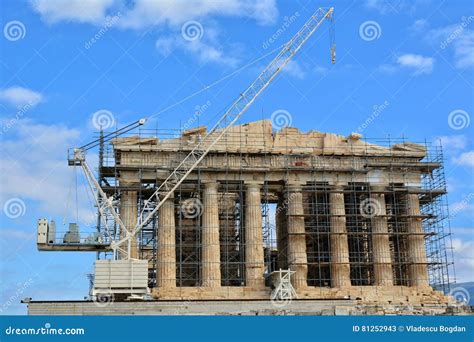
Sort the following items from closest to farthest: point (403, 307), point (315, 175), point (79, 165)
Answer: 1. point (403, 307)
2. point (79, 165)
3. point (315, 175)

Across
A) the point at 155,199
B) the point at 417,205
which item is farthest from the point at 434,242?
the point at 155,199

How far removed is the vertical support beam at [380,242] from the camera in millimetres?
78875

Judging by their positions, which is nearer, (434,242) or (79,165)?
(79,165)

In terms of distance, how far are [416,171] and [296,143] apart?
1351 cm

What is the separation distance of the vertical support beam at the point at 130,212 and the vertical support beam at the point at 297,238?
15.8 metres

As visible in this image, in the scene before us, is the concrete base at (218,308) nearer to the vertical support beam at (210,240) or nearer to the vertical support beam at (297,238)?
the vertical support beam at (210,240)

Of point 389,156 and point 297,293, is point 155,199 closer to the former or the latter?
point 297,293

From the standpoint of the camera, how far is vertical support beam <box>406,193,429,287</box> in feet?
261

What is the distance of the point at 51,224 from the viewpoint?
7144 cm

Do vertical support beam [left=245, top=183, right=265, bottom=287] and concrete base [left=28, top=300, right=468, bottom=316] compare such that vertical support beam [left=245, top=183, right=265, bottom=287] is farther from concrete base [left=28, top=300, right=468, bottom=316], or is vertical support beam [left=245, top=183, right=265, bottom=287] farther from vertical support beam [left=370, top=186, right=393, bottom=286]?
vertical support beam [left=370, top=186, right=393, bottom=286]

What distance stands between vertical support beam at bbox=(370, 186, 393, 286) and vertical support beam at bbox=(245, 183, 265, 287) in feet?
39.5

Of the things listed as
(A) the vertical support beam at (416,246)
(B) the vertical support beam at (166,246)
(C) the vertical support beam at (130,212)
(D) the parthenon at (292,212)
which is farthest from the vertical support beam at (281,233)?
(C) the vertical support beam at (130,212)

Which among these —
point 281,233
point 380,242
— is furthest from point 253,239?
point 380,242
